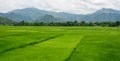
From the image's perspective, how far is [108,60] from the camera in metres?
14.9

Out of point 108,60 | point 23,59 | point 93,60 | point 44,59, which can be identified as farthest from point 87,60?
point 23,59

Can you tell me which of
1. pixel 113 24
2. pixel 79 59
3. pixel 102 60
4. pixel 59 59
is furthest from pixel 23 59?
pixel 113 24

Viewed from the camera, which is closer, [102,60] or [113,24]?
[102,60]

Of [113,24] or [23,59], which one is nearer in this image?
[23,59]

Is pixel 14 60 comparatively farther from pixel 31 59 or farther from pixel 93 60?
pixel 93 60

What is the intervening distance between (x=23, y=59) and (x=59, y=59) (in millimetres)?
2086

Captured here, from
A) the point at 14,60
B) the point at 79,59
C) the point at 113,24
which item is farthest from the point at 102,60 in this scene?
the point at 113,24

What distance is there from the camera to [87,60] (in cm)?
1489

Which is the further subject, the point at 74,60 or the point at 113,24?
the point at 113,24

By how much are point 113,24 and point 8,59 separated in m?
111

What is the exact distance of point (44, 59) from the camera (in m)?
14.8

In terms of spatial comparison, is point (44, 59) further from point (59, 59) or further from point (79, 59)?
point (79, 59)

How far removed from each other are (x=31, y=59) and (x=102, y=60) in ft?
13.6

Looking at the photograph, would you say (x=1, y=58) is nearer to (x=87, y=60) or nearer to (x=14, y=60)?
(x=14, y=60)
